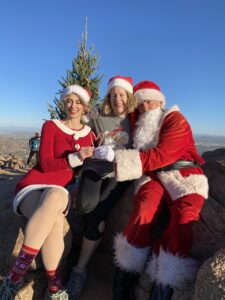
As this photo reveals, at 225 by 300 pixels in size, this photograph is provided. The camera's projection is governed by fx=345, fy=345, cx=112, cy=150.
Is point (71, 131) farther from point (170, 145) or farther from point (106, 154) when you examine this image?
point (170, 145)

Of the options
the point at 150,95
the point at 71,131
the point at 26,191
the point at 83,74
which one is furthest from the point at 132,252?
the point at 83,74

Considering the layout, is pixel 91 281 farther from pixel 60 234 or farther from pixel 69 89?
pixel 69 89

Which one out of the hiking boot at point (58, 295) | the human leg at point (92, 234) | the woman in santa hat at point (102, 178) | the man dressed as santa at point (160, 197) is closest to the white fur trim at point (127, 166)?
the man dressed as santa at point (160, 197)

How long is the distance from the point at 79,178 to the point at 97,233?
2.16ft

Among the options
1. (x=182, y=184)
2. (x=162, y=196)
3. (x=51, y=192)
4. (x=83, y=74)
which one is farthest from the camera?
(x=83, y=74)

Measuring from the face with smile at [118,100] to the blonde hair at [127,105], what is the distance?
0.13 ft

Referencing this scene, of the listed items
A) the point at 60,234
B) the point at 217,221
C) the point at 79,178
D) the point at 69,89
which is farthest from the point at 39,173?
the point at 217,221

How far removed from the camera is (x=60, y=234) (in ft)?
11.2

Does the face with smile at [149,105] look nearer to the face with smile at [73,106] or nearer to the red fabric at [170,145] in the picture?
the red fabric at [170,145]

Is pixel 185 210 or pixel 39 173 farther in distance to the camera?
pixel 39 173

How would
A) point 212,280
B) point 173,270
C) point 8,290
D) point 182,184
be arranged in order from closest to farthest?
point 212,280
point 173,270
point 8,290
point 182,184

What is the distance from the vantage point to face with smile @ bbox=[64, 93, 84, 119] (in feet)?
13.4

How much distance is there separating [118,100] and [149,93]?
1.24 ft

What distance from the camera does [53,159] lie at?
3.75m
